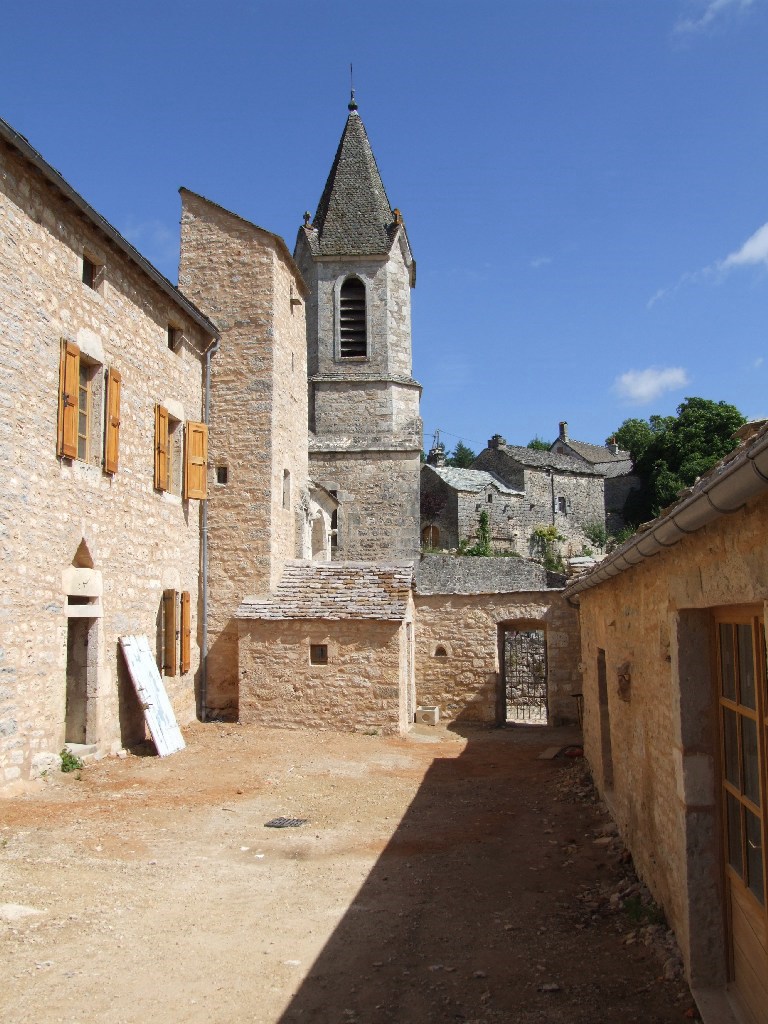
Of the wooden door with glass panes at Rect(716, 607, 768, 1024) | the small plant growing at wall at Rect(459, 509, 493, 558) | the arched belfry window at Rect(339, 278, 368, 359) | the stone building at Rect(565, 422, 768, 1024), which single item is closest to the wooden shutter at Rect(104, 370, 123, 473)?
the stone building at Rect(565, 422, 768, 1024)

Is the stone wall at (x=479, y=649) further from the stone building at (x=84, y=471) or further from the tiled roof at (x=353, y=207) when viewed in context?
the tiled roof at (x=353, y=207)

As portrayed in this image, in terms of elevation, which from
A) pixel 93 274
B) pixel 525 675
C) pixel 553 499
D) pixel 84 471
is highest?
pixel 553 499

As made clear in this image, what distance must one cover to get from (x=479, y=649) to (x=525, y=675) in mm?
3783

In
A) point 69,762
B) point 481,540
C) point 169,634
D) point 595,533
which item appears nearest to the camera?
point 69,762

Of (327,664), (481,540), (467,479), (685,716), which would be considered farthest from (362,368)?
(685,716)

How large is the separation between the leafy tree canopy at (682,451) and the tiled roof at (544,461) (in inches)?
117

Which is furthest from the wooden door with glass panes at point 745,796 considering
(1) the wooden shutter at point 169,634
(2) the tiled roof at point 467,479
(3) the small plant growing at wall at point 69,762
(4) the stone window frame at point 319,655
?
(2) the tiled roof at point 467,479

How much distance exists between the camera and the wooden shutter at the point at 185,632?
44.2ft

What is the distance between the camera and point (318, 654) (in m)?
13.9

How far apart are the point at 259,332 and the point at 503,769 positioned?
9421mm

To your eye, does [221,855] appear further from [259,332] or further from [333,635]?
[259,332]

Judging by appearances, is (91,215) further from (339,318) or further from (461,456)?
(461,456)

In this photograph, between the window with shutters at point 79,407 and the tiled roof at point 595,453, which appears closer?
the window with shutters at point 79,407

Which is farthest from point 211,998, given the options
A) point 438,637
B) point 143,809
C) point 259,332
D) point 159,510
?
point 259,332
